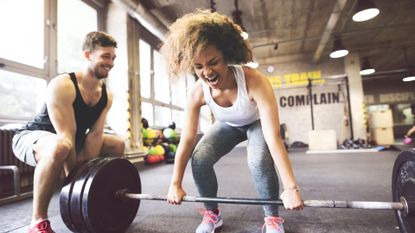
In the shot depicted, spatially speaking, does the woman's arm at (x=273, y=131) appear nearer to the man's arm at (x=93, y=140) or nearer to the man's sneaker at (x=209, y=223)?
the man's sneaker at (x=209, y=223)

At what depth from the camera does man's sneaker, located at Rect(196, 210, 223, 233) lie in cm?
127

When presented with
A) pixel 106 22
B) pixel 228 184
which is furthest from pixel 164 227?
pixel 106 22

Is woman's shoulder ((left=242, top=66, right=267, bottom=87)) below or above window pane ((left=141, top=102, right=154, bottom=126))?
below

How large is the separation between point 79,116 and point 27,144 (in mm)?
310

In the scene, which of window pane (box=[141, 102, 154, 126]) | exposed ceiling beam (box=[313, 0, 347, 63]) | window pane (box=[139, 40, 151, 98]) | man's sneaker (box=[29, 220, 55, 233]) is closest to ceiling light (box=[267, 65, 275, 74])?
exposed ceiling beam (box=[313, 0, 347, 63])

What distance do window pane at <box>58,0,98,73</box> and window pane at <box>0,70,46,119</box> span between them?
16.0 inches

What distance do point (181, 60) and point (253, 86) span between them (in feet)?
1.15

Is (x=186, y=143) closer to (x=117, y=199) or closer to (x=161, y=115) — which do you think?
(x=117, y=199)

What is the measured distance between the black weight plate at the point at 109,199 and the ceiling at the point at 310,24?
127 inches

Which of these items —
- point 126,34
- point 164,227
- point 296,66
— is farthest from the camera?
point 296,66

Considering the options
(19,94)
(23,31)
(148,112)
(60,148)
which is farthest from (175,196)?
(148,112)

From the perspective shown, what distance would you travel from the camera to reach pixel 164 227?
141cm

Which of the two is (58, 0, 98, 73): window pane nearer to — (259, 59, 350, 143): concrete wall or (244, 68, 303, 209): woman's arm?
(244, 68, 303, 209): woman's arm

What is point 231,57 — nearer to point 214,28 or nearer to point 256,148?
point 214,28
